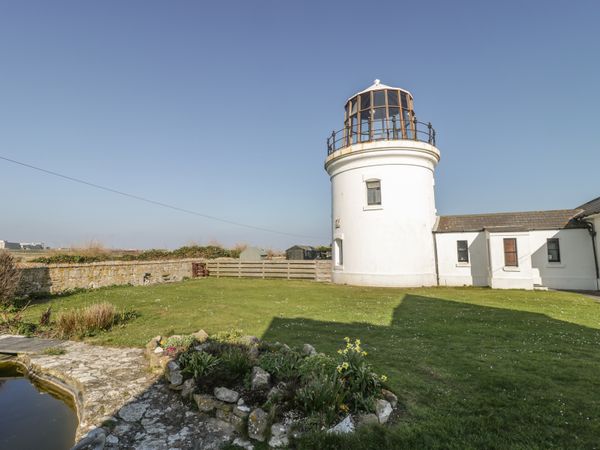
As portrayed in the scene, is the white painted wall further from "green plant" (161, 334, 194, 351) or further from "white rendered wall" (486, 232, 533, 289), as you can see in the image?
"green plant" (161, 334, 194, 351)

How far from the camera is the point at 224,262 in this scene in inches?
1053

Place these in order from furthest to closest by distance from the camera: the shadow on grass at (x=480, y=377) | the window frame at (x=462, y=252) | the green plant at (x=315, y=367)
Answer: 1. the window frame at (x=462, y=252)
2. the green plant at (x=315, y=367)
3. the shadow on grass at (x=480, y=377)

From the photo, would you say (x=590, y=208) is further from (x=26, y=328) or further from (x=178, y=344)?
(x=26, y=328)

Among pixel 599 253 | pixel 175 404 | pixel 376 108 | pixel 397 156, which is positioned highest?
pixel 376 108

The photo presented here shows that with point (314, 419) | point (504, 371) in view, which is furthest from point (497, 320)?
point (314, 419)

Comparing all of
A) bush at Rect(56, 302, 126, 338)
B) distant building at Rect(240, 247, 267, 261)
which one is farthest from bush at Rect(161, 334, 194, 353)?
distant building at Rect(240, 247, 267, 261)

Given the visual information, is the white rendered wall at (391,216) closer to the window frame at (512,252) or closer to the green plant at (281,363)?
the window frame at (512,252)

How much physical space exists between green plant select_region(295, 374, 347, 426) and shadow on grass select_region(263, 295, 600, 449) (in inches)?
14.7

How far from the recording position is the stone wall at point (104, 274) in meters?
15.7

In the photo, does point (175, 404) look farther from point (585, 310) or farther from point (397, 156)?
point (397, 156)

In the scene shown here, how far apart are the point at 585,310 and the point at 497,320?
427cm

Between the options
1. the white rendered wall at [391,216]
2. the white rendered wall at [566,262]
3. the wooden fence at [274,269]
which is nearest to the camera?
the white rendered wall at [566,262]

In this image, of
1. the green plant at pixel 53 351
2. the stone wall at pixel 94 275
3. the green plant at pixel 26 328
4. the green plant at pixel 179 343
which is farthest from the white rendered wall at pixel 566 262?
the stone wall at pixel 94 275

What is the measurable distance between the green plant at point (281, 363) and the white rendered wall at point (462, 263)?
16.3 m
